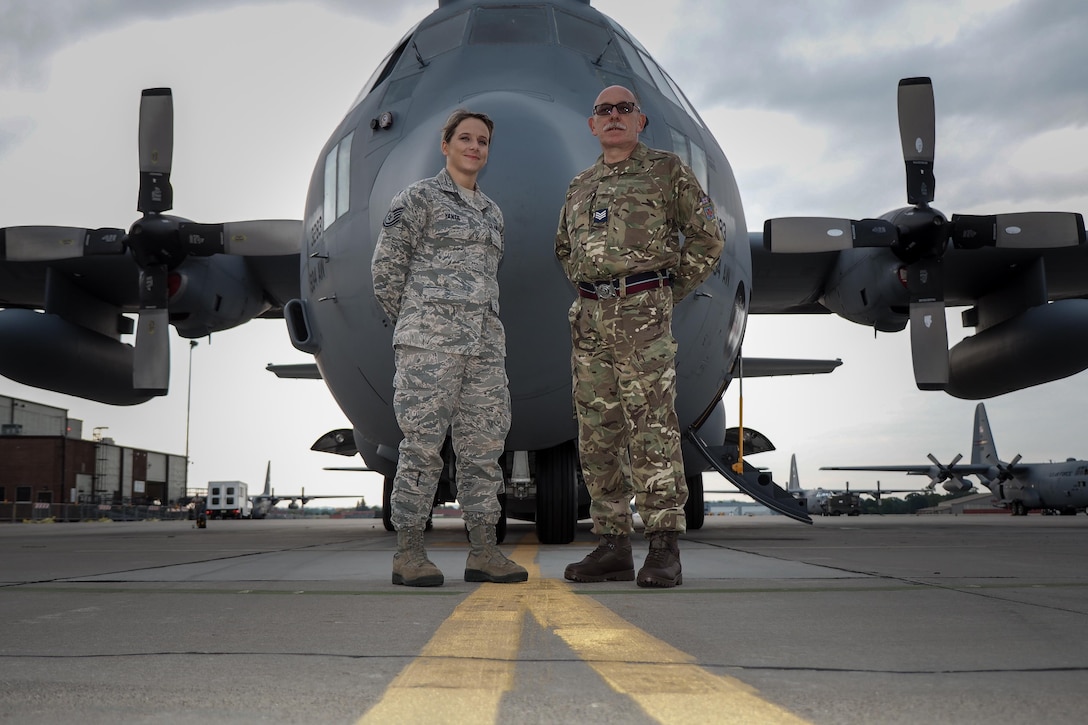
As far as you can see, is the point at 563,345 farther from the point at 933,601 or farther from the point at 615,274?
the point at 933,601

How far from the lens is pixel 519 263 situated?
207 inches

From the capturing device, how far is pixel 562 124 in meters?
5.48

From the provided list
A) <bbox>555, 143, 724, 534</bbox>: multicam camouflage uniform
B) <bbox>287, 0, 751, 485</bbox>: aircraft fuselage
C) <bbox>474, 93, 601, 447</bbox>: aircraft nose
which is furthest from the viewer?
<bbox>287, 0, 751, 485</bbox>: aircraft fuselage

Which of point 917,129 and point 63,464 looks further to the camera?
point 63,464

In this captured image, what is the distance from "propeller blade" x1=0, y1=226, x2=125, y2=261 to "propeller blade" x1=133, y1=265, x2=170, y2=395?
0.60m

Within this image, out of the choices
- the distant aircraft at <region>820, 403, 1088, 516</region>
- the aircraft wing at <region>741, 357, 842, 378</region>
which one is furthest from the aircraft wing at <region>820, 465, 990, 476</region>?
the aircraft wing at <region>741, 357, 842, 378</region>

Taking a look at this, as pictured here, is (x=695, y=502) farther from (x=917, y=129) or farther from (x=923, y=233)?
(x=917, y=129)

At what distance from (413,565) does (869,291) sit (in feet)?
29.4

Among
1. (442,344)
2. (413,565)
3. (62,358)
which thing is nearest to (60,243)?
(62,358)

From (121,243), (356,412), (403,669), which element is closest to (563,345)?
(356,412)

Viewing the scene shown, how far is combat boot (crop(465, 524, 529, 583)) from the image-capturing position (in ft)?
13.3

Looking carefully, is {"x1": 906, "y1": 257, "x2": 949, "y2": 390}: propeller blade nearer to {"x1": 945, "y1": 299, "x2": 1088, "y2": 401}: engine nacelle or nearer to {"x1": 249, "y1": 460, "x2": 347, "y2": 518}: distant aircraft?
{"x1": 945, "y1": 299, "x2": 1088, "y2": 401}: engine nacelle

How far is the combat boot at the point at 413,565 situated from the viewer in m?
3.92

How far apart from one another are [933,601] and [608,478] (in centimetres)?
164
